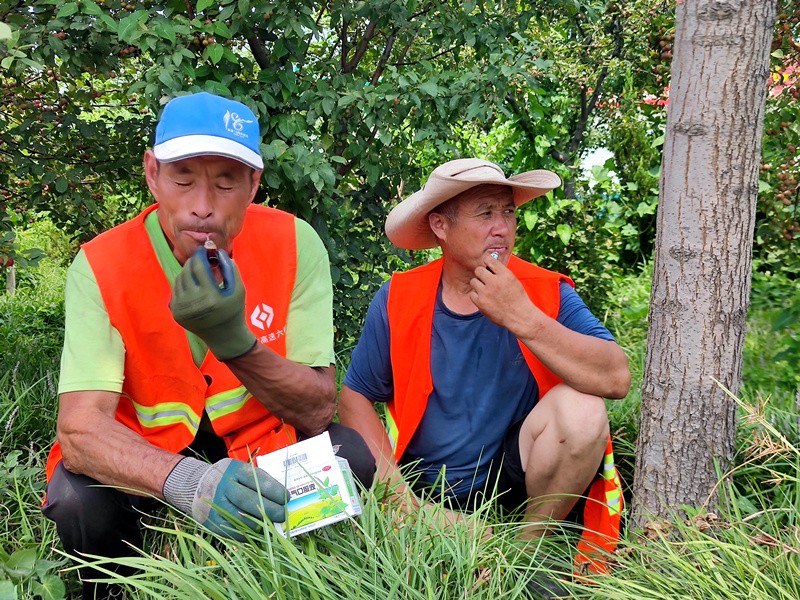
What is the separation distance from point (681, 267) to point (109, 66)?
2475mm

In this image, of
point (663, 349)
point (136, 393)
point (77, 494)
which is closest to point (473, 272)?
point (663, 349)

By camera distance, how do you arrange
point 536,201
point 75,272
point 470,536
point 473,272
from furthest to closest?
1. point 536,201
2. point 473,272
3. point 75,272
4. point 470,536

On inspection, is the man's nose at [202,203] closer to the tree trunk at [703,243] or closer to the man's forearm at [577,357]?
the man's forearm at [577,357]

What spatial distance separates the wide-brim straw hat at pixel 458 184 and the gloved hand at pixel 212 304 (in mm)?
776

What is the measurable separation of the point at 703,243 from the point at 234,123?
1.31m

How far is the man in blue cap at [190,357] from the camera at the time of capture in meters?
2.12

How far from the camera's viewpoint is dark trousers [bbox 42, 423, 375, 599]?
224 centimetres

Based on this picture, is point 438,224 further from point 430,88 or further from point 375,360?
point 430,88

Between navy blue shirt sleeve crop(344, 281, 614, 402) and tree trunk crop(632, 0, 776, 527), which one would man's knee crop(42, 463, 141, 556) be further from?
tree trunk crop(632, 0, 776, 527)

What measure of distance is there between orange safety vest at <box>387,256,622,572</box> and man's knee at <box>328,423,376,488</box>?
0.22 m

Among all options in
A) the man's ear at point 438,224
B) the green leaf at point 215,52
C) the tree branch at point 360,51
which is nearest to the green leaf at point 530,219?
the tree branch at point 360,51

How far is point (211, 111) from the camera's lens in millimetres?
2318

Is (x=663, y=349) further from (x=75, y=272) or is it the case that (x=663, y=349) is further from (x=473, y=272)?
(x=75, y=272)

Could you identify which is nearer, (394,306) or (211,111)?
(211,111)
